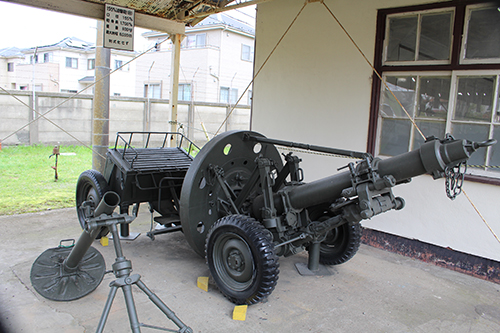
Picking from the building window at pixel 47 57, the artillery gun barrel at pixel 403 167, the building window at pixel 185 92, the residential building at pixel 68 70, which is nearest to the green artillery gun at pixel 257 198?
the artillery gun barrel at pixel 403 167

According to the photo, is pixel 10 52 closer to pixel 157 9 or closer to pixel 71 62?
pixel 71 62

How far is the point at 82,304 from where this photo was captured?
3912mm

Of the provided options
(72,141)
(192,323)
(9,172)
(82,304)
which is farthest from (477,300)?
(72,141)

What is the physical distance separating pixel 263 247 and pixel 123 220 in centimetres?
150

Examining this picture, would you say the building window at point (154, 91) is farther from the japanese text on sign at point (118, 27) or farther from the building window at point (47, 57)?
the japanese text on sign at point (118, 27)

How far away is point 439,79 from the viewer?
17.3ft

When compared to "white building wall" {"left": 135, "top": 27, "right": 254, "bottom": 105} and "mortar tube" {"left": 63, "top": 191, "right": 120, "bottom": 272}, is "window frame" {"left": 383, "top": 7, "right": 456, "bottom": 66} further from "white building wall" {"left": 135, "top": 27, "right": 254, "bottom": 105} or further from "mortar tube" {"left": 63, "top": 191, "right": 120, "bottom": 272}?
"white building wall" {"left": 135, "top": 27, "right": 254, "bottom": 105}

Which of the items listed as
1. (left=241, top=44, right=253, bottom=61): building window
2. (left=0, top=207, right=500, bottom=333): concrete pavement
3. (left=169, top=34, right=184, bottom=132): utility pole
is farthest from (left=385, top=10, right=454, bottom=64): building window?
(left=241, top=44, right=253, bottom=61): building window

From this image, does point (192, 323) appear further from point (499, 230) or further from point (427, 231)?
point (499, 230)

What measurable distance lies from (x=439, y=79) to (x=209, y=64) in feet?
65.4

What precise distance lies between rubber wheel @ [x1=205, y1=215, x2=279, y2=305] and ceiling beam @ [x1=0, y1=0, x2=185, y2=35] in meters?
4.43

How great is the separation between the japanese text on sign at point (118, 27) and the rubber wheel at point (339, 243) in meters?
4.36

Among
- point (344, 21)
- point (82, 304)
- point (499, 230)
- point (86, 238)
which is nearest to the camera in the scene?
point (86, 238)

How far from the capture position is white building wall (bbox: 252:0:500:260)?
16.7ft
